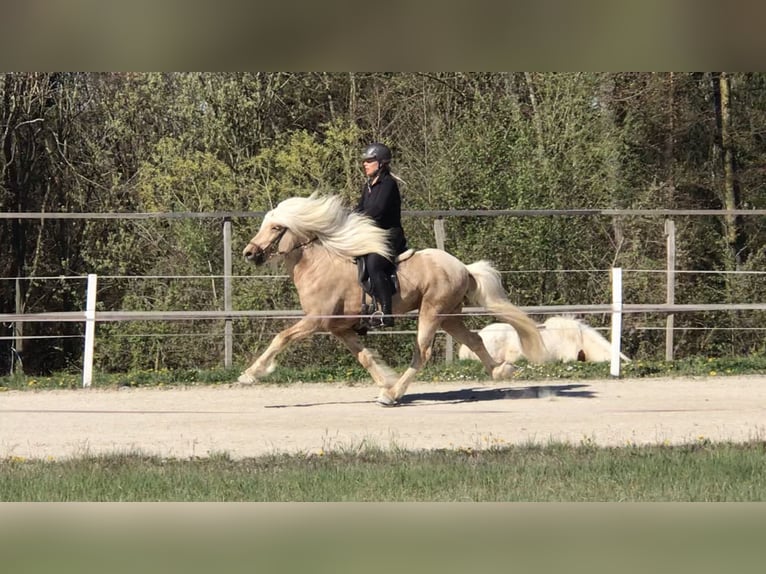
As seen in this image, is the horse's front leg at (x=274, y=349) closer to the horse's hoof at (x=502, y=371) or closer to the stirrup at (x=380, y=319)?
the stirrup at (x=380, y=319)

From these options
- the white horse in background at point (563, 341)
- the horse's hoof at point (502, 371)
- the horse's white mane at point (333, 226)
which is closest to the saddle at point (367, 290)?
the horse's white mane at point (333, 226)

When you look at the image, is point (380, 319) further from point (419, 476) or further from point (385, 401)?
point (419, 476)

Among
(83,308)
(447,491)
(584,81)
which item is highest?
(584,81)

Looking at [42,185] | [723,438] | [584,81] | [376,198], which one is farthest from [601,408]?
[42,185]

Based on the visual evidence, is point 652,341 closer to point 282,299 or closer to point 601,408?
point 282,299

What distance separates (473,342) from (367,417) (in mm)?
1504

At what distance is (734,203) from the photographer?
16.1 metres

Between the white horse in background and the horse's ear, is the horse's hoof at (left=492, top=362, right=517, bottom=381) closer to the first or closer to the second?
the horse's ear

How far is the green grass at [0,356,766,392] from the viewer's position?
11.0m

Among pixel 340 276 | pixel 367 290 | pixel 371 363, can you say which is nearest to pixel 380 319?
pixel 367 290

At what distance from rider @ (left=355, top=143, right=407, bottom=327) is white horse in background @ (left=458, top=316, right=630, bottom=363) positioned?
336 cm

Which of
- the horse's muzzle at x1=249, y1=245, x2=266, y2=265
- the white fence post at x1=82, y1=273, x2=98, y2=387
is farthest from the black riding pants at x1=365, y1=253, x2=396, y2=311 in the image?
→ the white fence post at x1=82, y1=273, x2=98, y2=387

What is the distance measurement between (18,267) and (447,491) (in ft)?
35.4

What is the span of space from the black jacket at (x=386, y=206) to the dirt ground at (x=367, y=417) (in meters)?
1.41
